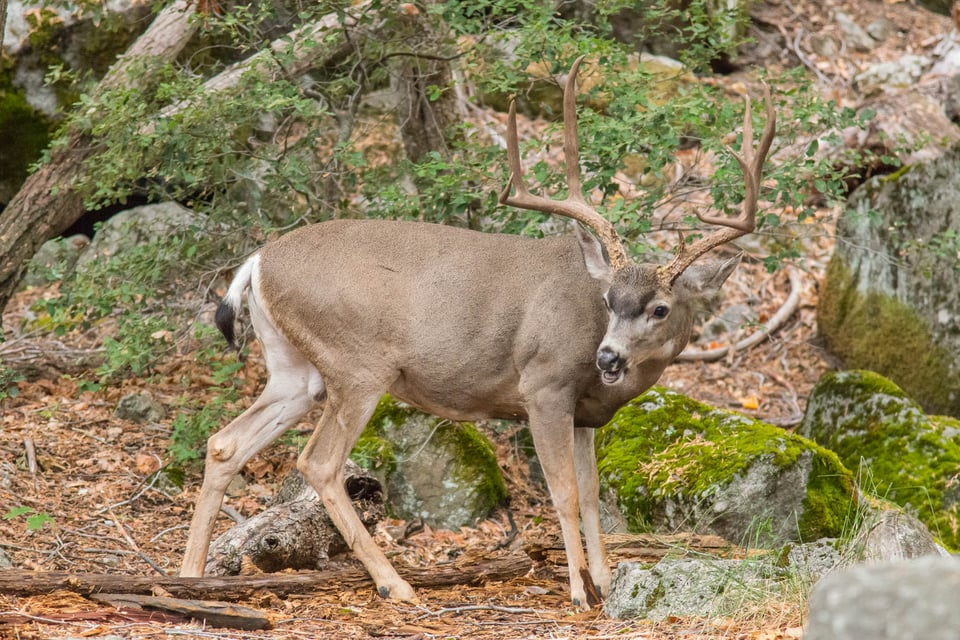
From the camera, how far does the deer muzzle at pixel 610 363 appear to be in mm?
5516

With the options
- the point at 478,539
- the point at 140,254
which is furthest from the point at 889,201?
the point at 140,254

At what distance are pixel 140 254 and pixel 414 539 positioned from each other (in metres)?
2.80

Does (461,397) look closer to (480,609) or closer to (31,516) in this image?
(480,609)

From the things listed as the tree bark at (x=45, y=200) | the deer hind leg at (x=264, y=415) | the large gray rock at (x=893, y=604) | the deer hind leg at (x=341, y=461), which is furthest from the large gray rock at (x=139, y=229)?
the large gray rock at (x=893, y=604)

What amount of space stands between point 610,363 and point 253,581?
6.75 feet

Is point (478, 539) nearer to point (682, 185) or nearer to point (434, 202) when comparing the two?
point (434, 202)

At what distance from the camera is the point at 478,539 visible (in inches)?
296

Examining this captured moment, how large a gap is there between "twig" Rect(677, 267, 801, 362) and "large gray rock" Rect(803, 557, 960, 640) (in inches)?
320

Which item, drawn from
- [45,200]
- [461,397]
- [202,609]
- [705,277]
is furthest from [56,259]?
[705,277]

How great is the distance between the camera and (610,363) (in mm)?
5516

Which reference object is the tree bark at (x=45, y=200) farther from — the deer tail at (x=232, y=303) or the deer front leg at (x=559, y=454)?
the deer front leg at (x=559, y=454)

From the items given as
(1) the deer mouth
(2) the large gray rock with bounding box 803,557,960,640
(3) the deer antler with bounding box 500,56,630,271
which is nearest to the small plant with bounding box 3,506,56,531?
(3) the deer antler with bounding box 500,56,630,271

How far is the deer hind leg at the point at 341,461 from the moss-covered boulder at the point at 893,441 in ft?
9.83

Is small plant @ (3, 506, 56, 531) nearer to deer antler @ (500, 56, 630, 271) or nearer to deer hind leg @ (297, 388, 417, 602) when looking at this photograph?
deer hind leg @ (297, 388, 417, 602)
